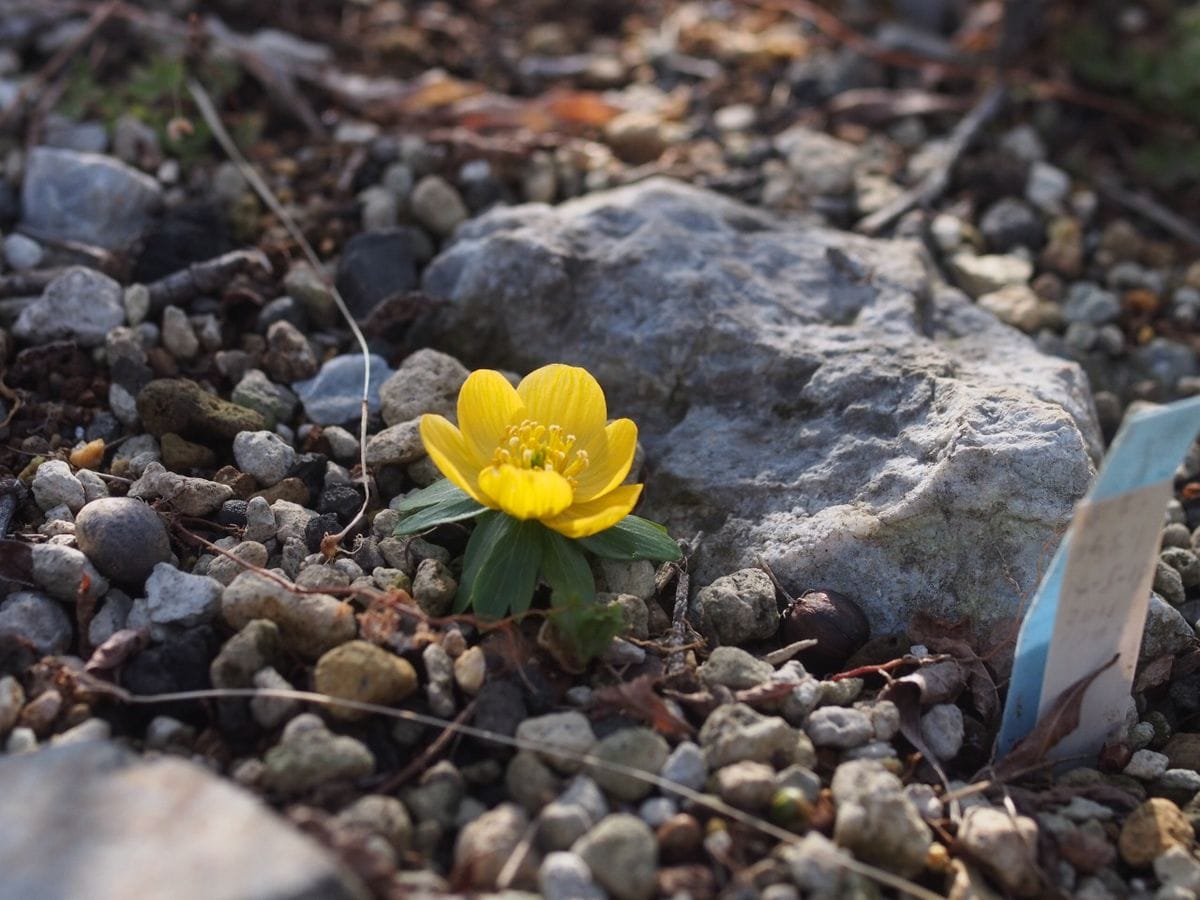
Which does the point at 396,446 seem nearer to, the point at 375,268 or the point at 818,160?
the point at 375,268

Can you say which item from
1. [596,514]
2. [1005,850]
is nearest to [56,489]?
[596,514]

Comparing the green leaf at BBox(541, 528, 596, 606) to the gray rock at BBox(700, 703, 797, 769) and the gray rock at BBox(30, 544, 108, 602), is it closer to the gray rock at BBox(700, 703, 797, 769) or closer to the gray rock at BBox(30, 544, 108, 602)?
the gray rock at BBox(700, 703, 797, 769)

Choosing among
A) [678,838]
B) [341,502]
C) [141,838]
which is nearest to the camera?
[141,838]

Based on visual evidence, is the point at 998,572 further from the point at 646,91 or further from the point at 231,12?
the point at 231,12

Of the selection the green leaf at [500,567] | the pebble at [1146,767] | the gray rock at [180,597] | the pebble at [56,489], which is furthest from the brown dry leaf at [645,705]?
the pebble at [56,489]

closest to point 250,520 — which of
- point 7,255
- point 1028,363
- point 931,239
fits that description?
point 7,255

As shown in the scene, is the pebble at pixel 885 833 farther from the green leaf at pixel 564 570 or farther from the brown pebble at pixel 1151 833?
the green leaf at pixel 564 570
